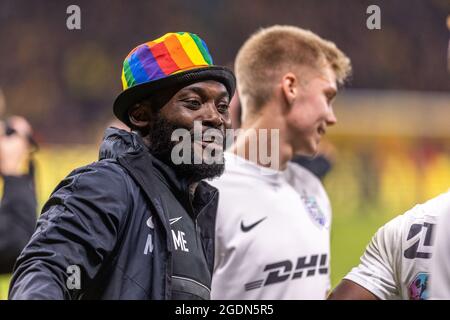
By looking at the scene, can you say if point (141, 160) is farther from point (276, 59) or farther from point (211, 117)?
point (276, 59)

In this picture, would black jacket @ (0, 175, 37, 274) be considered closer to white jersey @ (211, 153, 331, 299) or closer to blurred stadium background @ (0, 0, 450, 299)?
white jersey @ (211, 153, 331, 299)

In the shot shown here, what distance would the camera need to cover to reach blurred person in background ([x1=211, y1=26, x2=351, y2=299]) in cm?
348

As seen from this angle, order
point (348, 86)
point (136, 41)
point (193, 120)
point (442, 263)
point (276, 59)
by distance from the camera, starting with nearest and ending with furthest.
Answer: point (442, 263), point (193, 120), point (276, 59), point (348, 86), point (136, 41)

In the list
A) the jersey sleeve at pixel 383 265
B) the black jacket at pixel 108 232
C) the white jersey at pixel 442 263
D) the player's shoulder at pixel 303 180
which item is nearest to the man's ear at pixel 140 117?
the black jacket at pixel 108 232

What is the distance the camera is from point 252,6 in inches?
482

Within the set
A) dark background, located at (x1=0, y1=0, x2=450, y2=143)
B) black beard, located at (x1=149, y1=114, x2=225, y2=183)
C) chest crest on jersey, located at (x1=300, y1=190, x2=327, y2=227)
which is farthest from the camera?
dark background, located at (x1=0, y1=0, x2=450, y2=143)

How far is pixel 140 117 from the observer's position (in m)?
2.51

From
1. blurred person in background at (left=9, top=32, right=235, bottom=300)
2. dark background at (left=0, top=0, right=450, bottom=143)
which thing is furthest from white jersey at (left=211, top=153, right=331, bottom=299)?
dark background at (left=0, top=0, right=450, bottom=143)

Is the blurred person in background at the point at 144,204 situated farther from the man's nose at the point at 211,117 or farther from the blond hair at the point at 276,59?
the blond hair at the point at 276,59

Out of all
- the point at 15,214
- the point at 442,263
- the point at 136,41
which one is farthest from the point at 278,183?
the point at 136,41

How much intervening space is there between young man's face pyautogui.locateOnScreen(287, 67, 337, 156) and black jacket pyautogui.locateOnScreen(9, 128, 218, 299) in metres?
1.56

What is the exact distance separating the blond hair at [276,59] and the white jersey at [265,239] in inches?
12.9

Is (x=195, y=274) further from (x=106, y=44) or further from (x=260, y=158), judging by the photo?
(x=106, y=44)

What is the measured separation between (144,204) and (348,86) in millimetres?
8843
